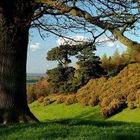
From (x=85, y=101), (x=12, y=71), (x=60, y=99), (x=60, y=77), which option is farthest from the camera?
(x=60, y=77)

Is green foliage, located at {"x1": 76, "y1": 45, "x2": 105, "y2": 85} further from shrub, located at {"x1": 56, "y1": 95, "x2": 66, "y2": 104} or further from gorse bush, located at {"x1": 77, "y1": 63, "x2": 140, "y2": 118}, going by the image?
gorse bush, located at {"x1": 77, "y1": 63, "x2": 140, "y2": 118}

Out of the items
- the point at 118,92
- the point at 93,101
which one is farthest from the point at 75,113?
the point at 118,92

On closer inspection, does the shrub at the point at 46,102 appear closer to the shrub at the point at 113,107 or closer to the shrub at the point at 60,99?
the shrub at the point at 60,99

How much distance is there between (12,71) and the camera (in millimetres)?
13359

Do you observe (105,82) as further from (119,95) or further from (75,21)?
(75,21)

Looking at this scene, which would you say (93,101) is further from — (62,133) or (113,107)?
(62,133)

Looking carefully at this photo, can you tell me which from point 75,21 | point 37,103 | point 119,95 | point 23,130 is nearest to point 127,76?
point 119,95

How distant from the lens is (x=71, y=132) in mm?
9648

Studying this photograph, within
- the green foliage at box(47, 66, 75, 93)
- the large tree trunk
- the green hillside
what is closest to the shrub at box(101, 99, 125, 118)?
the green hillside

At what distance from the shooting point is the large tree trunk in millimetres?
13180

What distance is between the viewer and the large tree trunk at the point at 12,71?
13180mm

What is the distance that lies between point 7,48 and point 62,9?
9.41ft

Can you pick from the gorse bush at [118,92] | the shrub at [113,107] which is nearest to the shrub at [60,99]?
the gorse bush at [118,92]

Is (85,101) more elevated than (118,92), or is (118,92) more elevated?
(118,92)
